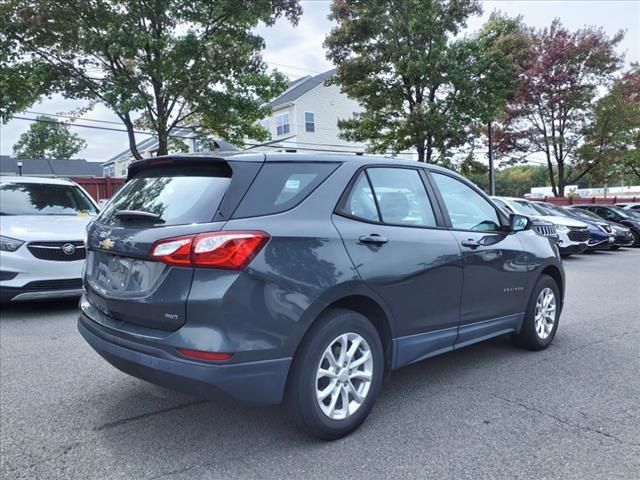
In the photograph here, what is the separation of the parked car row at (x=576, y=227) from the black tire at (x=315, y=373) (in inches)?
323

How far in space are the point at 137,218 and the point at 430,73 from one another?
16.2m

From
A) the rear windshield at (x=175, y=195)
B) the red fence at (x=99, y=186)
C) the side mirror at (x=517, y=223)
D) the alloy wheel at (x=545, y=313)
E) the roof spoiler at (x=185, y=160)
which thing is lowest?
the alloy wheel at (x=545, y=313)

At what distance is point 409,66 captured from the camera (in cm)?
1714

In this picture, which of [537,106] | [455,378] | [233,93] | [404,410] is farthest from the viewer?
[537,106]

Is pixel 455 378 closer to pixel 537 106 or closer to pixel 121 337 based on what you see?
pixel 121 337

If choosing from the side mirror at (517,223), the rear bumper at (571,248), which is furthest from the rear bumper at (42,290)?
the rear bumper at (571,248)

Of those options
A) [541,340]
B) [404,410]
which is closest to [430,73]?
[541,340]

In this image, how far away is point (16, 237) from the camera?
20.0ft

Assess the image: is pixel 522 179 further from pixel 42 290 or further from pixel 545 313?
pixel 42 290

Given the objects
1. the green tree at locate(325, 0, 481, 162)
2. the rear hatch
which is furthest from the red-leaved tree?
the rear hatch

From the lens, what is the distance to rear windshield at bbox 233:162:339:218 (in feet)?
9.27

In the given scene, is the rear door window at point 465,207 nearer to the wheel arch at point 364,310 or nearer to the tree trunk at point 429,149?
the wheel arch at point 364,310

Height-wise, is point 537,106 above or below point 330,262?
above

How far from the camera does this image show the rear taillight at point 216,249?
2629 mm
